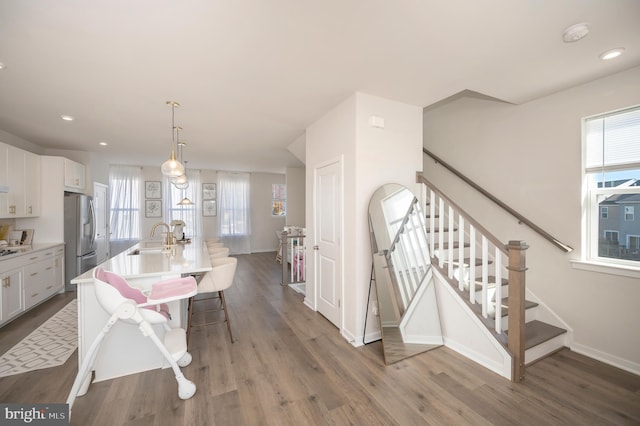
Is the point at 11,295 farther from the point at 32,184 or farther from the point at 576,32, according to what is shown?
the point at 576,32

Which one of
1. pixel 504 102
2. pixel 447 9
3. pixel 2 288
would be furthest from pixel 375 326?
pixel 2 288

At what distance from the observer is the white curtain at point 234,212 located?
8.34 m

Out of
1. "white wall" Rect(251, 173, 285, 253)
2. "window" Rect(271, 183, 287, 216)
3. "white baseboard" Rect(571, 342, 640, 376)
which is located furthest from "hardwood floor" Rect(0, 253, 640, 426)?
"window" Rect(271, 183, 287, 216)

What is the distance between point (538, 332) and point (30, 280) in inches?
254

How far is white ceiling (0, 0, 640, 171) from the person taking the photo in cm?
165

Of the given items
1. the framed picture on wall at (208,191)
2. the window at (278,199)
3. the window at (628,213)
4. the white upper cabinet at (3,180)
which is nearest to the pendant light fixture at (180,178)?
the white upper cabinet at (3,180)

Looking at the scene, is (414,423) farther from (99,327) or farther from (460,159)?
(460,159)

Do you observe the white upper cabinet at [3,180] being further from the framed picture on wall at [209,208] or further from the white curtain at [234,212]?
the white curtain at [234,212]

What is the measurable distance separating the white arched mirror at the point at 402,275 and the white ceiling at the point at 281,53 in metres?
1.28

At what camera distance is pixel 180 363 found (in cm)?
244

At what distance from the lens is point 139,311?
1909 mm

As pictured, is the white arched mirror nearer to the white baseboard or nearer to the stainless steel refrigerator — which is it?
the white baseboard

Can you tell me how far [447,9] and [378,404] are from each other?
2.75 metres

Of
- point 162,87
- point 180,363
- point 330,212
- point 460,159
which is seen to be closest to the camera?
point 180,363
